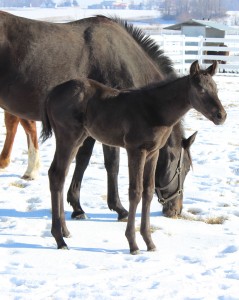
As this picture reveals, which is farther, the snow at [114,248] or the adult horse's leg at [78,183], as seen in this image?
the adult horse's leg at [78,183]

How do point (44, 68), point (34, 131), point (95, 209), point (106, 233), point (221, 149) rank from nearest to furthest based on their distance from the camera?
point (106, 233)
point (44, 68)
point (95, 209)
point (34, 131)
point (221, 149)

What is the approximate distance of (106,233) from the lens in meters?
5.07

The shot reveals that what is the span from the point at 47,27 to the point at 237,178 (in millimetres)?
2998

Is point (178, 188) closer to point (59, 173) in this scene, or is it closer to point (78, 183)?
point (78, 183)

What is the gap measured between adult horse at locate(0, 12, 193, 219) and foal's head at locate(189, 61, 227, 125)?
53.9 inches

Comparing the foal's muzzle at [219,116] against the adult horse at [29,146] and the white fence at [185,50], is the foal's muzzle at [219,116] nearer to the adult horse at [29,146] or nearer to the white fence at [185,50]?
the adult horse at [29,146]

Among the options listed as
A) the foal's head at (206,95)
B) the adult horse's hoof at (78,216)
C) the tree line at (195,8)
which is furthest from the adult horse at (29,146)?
Answer: the tree line at (195,8)

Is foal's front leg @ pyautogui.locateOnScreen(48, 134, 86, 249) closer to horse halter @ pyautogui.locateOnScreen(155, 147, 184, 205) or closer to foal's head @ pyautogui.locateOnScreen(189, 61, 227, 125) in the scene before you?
foal's head @ pyautogui.locateOnScreen(189, 61, 227, 125)

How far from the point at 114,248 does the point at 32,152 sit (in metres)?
2.86

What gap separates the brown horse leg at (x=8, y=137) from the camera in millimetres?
7461

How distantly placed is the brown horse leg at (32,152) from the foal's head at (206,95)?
10.5ft

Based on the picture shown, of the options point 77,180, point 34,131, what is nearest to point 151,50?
point 77,180

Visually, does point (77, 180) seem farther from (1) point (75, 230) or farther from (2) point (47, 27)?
(2) point (47, 27)

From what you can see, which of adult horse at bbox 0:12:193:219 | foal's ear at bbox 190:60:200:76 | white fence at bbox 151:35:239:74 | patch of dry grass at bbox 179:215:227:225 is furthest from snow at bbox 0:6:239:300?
white fence at bbox 151:35:239:74
